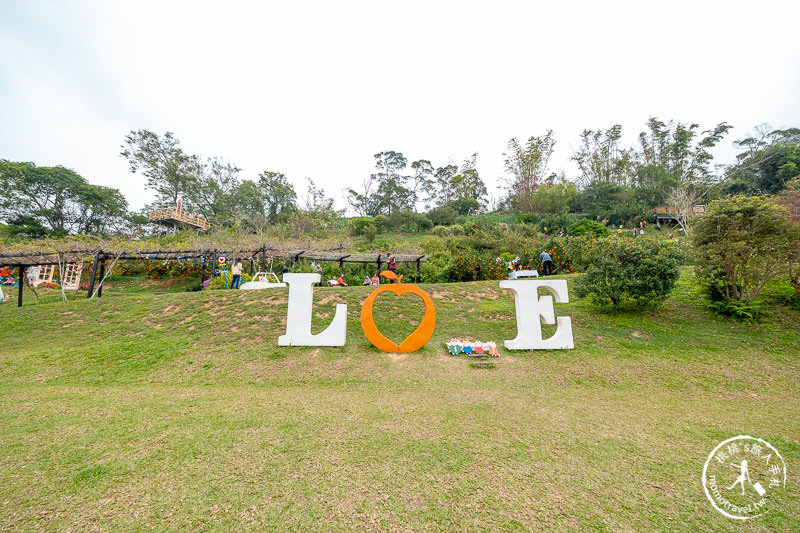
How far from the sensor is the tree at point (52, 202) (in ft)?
94.8

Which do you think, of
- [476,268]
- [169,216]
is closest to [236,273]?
[476,268]

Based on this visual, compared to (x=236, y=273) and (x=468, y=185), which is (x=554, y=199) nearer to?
(x=468, y=185)

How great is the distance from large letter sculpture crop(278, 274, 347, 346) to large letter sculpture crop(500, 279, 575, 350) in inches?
148

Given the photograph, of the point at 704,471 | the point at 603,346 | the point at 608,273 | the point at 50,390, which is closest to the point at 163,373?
the point at 50,390

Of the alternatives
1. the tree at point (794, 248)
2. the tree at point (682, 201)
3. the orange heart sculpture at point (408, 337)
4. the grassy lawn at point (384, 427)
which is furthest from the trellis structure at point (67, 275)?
the tree at point (682, 201)

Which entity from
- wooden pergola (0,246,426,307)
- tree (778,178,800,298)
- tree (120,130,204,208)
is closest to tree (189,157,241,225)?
tree (120,130,204,208)

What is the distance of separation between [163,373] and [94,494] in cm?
463

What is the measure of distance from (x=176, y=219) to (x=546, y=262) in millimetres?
30524

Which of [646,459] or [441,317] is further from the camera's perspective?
[441,317]

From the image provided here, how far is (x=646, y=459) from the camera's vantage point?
2814 millimetres

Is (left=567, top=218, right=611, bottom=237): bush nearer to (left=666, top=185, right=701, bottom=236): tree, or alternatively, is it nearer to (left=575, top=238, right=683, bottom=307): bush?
(left=666, top=185, right=701, bottom=236): tree

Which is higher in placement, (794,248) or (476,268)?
(476,268)

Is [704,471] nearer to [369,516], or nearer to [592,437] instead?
[592,437]

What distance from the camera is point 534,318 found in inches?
287
